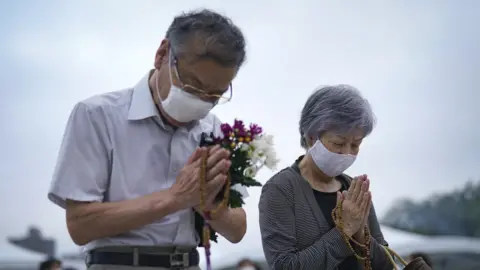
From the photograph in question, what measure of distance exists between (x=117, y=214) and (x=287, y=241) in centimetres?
116

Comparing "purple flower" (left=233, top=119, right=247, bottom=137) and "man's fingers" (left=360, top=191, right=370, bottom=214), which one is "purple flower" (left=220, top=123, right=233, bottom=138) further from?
"man's fingers" (left=360, top=191, right=370, bottom=214)

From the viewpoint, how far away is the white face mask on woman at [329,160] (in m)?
3.72

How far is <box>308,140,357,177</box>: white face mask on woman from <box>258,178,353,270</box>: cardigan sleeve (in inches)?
9.9

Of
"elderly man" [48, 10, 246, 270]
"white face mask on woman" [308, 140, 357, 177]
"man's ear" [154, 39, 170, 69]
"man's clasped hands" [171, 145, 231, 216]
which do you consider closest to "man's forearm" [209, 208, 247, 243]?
"elderly man" [48, 10, 246, 270]

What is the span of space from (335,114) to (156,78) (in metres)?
1.16

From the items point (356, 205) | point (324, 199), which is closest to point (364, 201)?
point (356, 205)

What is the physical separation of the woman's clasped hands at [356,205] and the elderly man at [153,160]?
2.55 ft

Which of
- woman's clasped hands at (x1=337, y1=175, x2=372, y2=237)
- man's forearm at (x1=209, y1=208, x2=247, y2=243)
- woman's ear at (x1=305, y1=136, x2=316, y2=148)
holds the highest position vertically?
woman's ear at (x1=305, y1=136, x2=316, y2=148)

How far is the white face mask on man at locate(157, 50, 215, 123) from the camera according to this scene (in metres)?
2.77

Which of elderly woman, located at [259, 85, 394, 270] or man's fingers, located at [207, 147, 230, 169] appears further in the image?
elderly woman, located at [259, 85, 394, 270]

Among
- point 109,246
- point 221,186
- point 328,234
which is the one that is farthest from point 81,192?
point 328,234

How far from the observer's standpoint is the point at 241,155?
9.22ft

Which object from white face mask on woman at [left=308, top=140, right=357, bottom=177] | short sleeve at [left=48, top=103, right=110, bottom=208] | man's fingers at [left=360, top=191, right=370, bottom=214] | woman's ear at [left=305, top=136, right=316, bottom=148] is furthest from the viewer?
woman's ear at [left=305, top=136, right=316, bottom=148]

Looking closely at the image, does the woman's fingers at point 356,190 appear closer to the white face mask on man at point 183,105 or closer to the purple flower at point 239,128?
the purple flower at point 239,128
